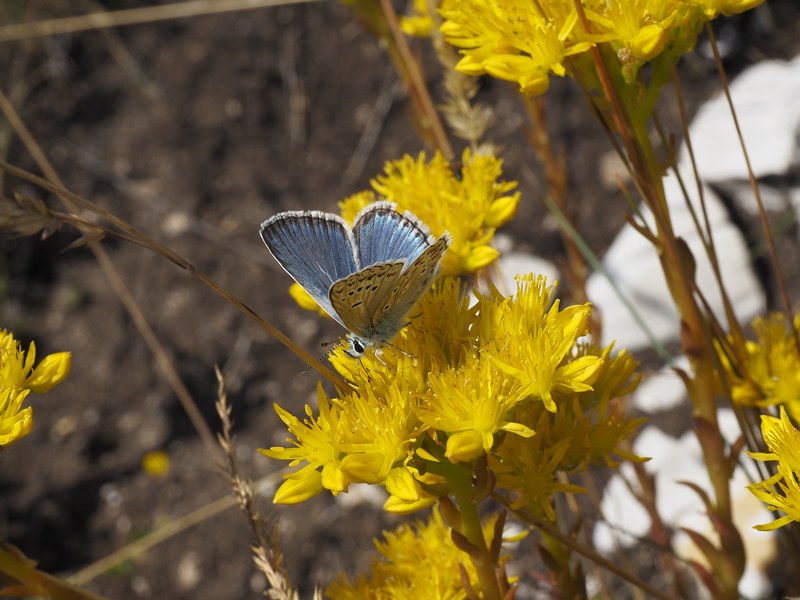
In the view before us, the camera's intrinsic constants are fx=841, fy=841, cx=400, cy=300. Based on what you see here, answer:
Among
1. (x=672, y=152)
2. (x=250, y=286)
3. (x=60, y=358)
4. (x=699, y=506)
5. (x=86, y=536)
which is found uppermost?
(x=60, y=358)

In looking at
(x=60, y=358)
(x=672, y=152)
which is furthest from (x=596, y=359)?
(x=60, y=358)

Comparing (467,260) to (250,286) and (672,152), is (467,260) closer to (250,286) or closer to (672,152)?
(672,152)

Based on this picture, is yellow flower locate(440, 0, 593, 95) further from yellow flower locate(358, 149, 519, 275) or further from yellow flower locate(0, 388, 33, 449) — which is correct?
yellow flower locate(0, 388, 33, 449)

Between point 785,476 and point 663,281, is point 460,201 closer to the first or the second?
point 785,476

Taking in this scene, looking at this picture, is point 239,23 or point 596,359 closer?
point 596,359

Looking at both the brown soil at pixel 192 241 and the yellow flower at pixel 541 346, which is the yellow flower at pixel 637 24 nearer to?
the yellow flower at pixel 541 346
